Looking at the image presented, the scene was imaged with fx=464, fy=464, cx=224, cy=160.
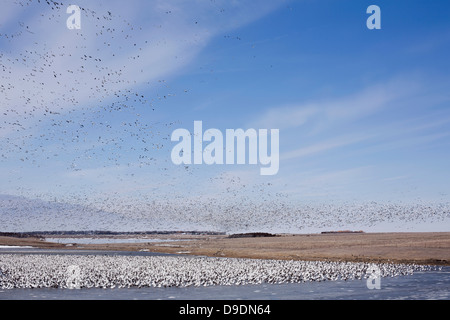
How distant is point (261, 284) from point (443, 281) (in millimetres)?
11350

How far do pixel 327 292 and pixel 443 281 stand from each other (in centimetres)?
957

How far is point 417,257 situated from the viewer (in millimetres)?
45031

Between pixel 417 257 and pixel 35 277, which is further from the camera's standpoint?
pixel 417 257
